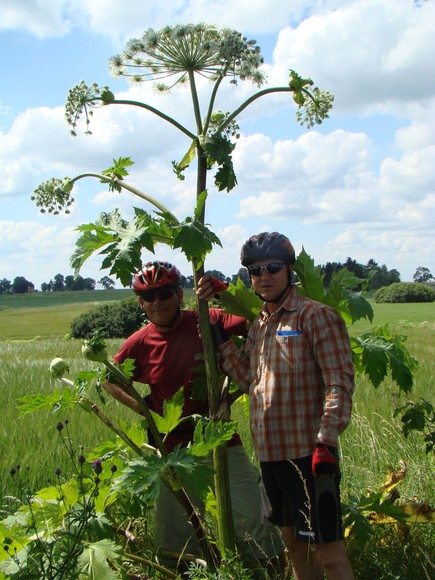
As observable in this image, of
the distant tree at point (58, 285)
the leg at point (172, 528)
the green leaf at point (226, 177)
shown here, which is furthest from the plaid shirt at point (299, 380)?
the distant tree at point (58, 285)

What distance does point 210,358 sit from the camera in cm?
377

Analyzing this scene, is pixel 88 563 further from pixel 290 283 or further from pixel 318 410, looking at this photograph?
pixel 290 283

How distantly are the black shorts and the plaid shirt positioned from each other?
82mm

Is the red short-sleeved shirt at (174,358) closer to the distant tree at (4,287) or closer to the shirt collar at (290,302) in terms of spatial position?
the shirt collar at (290,302)

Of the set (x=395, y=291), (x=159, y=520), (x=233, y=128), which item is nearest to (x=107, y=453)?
(x=159, y=520)

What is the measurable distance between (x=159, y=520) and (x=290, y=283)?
1985 mm

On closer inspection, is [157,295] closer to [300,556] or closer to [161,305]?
[161,305]

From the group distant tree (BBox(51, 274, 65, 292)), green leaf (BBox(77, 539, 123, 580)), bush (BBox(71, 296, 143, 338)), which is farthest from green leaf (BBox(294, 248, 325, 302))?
distant tree (BBox(51, 274, 65, 292))

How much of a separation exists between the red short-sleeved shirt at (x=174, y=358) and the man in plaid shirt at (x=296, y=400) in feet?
2.15

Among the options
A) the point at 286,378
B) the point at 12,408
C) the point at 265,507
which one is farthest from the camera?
the point at 12,408

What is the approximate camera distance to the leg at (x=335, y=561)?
134 inches

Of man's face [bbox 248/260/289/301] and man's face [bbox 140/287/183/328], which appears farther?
man's face [bbox 140/287/183/328]

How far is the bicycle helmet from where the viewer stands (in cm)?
371

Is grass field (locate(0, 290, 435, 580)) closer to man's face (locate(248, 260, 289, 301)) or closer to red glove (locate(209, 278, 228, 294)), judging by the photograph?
red glove (locate(209, 278, 228, 294))
